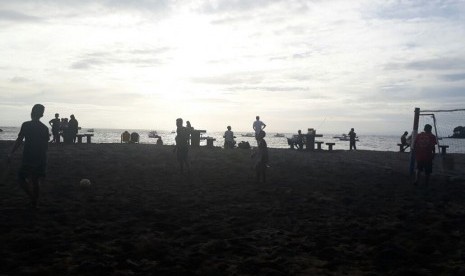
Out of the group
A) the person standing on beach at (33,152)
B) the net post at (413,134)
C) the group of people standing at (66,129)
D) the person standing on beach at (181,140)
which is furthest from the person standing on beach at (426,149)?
the group of people standing at (66,129)

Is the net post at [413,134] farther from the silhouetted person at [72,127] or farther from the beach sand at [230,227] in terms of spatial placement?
the silhouetted person at [72,127]

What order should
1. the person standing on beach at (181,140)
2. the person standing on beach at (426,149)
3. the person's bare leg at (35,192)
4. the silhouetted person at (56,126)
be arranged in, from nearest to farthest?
the person's bare leg at (35,192), the person standing on beach at (426,149), the person standing on beach at (181,140), the silhouetted person at (56,126)

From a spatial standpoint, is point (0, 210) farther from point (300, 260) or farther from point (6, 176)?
point (300, 260)

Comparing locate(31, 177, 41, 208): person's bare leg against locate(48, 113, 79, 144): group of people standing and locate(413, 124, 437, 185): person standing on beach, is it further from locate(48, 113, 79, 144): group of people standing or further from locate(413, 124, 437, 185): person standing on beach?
locate(48, 113, 79, 144): group of people standing

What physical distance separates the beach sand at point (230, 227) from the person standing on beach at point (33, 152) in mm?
547

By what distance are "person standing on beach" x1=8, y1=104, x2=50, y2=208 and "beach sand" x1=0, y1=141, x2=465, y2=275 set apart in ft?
1.79

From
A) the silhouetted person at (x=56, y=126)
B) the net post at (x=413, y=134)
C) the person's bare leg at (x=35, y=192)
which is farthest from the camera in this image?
the silhouetted person at (x=56, y=126)

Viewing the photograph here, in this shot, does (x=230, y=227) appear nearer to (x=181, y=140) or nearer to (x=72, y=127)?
(x=181, y=140)

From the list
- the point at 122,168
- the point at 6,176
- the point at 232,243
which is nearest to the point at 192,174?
the point at 122,168

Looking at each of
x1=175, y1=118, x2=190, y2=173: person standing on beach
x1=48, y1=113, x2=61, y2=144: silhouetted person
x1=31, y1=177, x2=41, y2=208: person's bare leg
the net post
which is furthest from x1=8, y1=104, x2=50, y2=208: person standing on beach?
x1=48, y1=113, x2=61, y2=144: silhouetted person

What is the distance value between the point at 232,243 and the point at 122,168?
35.6ft

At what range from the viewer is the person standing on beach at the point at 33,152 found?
26.9 ft

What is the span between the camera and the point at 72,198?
9.80 meters

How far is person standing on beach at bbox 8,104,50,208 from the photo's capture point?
8.20 meters
